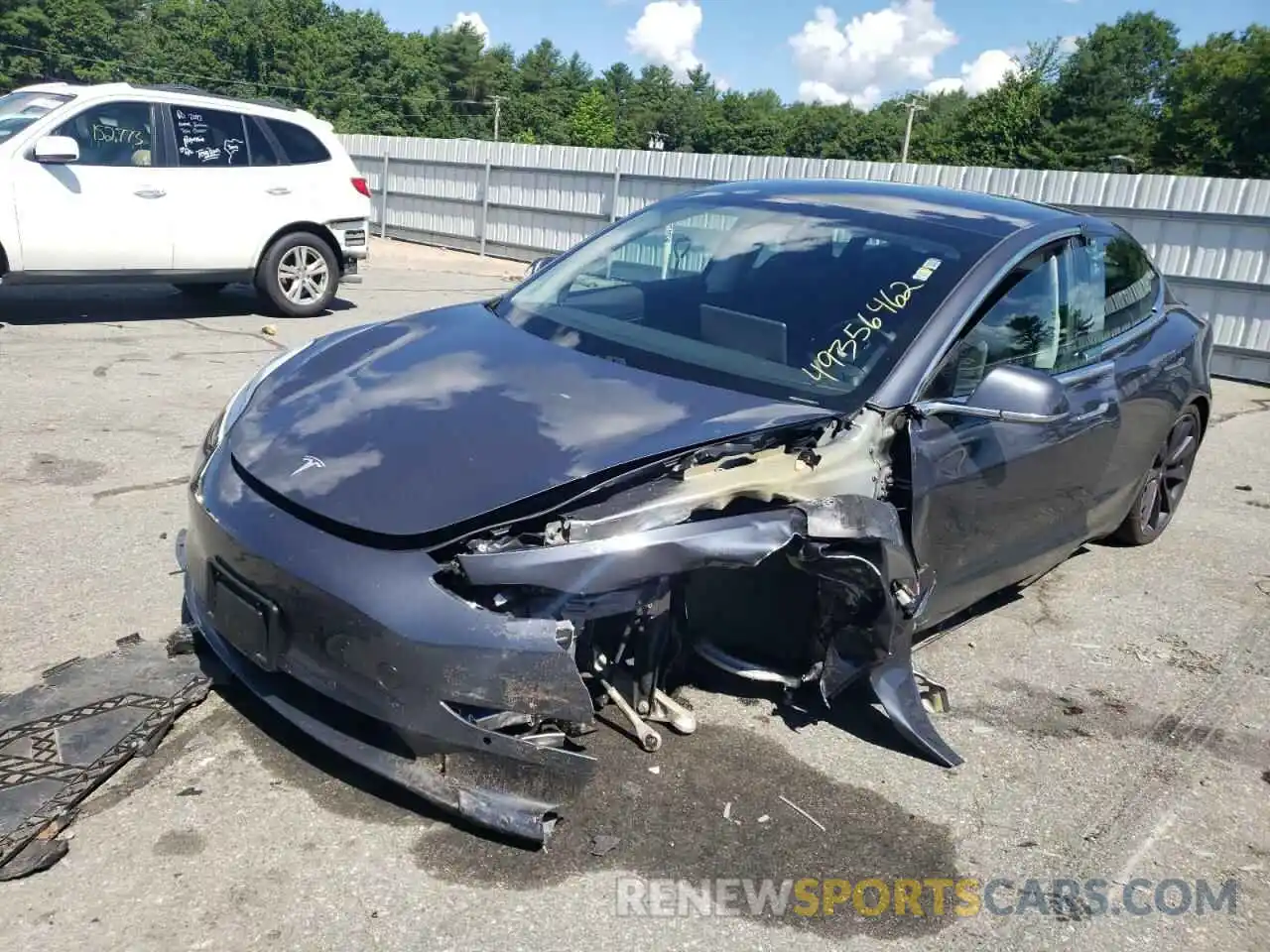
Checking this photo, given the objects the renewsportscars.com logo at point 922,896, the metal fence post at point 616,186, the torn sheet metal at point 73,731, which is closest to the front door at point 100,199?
the torn sheet metal at point 73,731

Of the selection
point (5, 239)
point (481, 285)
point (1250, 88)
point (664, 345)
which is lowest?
point (481, 285)

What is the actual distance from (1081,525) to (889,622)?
70.8 inches

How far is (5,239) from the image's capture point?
814cm

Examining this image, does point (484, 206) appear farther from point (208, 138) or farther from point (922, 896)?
point (922, 896)

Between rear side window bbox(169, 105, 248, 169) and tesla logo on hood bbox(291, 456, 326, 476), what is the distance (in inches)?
283

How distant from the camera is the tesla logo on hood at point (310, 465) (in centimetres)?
278

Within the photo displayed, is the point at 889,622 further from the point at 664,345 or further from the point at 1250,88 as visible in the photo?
the point at 1250,88

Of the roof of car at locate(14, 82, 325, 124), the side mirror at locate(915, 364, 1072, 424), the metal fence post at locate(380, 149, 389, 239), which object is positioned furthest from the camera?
the metal fence post at locate(380, 149, 389, 239)

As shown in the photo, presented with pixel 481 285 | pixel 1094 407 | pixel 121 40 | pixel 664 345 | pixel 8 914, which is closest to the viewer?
pixel 8 914

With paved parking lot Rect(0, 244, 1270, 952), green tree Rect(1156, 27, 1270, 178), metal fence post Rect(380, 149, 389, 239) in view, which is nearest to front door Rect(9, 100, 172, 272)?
paved parking lot Rect(0, 244, 1270, 952)

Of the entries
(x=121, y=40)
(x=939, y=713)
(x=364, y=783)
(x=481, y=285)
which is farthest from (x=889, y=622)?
(x=121, y=40)

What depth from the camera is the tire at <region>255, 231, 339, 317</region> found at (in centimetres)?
959

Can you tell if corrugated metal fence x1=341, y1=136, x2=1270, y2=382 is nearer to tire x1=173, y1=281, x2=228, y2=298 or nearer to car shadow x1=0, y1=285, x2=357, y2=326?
car shadow x1=0, y1=285, x2=357, y2=326

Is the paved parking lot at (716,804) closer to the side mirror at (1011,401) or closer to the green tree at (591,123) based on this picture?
the side mirror at (1011,401)
